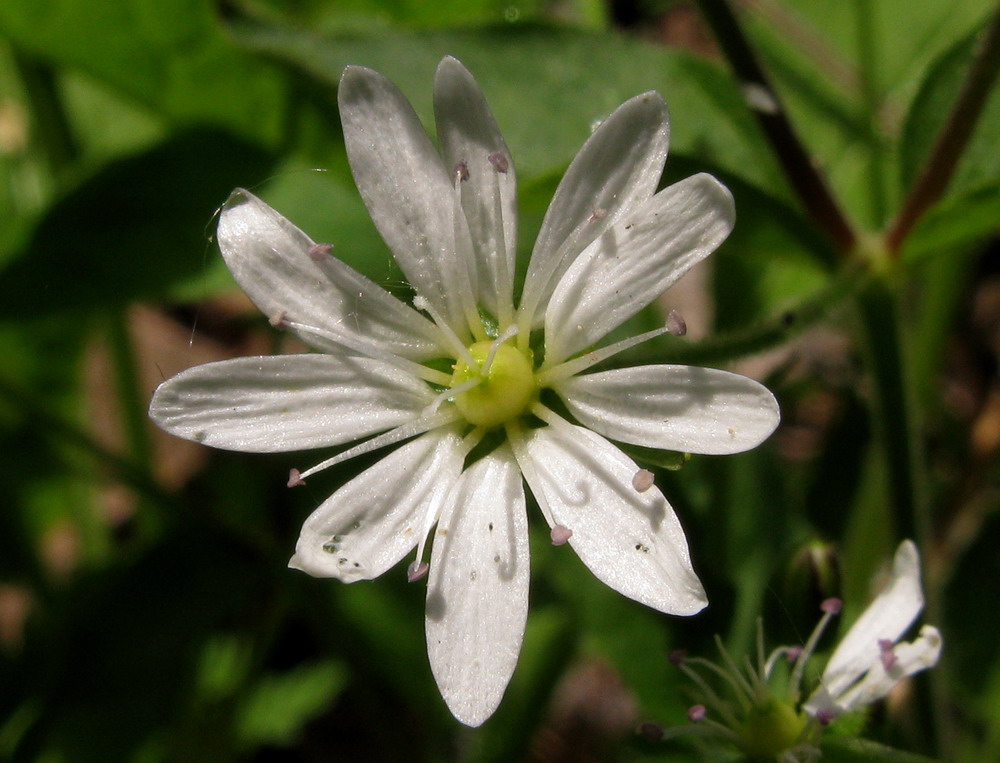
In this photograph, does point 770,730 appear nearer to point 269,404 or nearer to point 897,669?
point 897,669

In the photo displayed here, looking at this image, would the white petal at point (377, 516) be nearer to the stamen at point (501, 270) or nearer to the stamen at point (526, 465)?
the stamen at point (526, 465)

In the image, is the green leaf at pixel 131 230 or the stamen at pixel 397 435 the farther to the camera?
the green leaf at pixel 131 230

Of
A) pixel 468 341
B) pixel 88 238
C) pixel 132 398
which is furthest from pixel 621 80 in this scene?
pixel 132 398

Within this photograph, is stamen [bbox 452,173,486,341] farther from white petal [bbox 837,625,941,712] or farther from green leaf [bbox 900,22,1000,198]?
green leaf [bbox 900,22,1000,198]

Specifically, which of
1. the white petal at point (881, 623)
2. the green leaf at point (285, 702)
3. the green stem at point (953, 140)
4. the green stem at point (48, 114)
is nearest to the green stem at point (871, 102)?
the green stem at point (953, 140)

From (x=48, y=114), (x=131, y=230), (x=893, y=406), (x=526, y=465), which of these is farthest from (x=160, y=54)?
(x=893, y=406)

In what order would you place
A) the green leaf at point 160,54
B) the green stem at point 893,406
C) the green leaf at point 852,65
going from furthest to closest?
the green leaf at point 852,65 → the green leaf at point 160,54 → the green stem at point 893,406

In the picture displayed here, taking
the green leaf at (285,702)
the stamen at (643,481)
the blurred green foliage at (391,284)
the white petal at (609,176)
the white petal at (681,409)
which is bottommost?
the green leaf at (285,702)

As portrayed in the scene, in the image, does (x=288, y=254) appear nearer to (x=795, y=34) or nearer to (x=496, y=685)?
(x=496, y=685)
